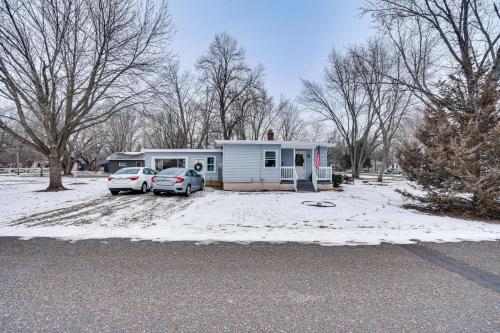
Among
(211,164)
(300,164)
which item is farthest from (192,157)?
(300,164)

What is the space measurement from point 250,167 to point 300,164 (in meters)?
3.76

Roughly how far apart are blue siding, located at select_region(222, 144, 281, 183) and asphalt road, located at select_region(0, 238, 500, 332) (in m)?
10.5

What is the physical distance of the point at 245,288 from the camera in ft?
9.93

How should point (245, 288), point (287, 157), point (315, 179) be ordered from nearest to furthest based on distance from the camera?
point (245, 288) → point (315, 179) → point (287, 157)

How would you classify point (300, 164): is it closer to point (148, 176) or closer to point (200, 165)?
point (200, 165)

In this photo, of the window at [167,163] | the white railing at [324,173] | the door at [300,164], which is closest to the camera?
the white railing at [324,173]

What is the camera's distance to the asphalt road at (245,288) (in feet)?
7.68

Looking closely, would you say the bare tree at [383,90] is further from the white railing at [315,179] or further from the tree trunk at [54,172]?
the tree trunk at [54,172]

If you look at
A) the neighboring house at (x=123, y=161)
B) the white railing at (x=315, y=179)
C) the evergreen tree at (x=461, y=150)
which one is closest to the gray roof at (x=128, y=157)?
the neighboring house at (x=123, y=161)

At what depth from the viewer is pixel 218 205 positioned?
9.30 metres

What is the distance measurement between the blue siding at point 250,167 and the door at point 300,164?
6.44 ft

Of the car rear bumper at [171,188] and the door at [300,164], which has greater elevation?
the door at [300,164]

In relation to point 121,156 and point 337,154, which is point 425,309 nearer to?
point 121,156

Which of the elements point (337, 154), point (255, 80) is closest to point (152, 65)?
point (255, 80)
